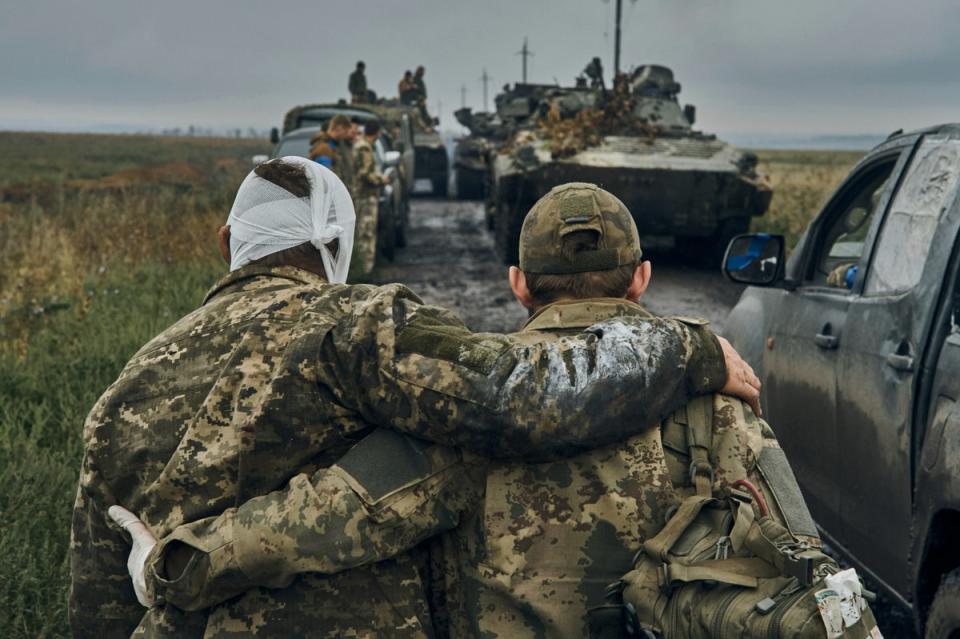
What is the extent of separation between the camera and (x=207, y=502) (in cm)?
220

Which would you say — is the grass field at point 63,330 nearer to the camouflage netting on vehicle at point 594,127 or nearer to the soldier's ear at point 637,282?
the soldier's ear at point 637,282

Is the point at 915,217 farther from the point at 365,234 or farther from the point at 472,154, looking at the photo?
the point at 472,154

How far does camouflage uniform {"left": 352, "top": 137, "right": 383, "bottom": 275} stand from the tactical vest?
30.4 ft

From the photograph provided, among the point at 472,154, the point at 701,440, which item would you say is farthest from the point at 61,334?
the point at 472,154

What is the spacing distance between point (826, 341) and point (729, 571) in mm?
2167

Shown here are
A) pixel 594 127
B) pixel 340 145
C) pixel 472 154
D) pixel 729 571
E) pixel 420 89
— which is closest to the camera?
pixel 729 571

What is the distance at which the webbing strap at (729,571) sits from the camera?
5.98ft

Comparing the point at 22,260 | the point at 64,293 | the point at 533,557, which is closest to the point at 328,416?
the point at 533,557

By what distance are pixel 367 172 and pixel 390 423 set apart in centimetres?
950

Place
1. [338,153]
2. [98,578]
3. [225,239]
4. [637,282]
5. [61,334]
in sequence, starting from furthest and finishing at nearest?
[338,153]
[61,334]
[225,239]
[98,578]
[637,282]

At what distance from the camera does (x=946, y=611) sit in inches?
111

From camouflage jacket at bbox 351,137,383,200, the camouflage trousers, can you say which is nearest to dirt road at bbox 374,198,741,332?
the camouflage trousers

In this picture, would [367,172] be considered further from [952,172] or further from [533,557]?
[533,557]

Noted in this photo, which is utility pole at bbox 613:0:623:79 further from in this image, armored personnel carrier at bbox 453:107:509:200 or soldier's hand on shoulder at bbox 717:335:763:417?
soldier's hand on shoulder at bbox 717:335:763:417
